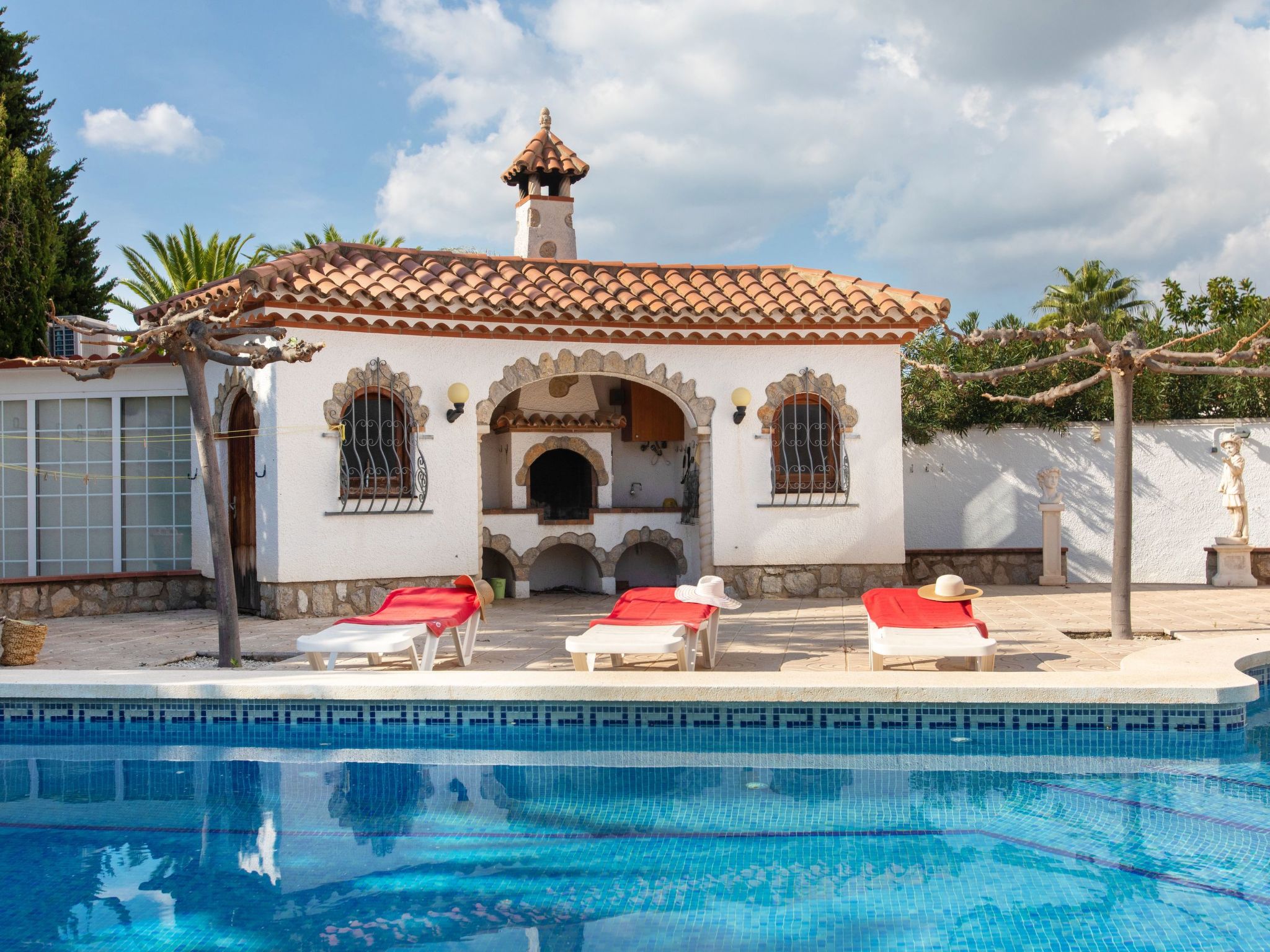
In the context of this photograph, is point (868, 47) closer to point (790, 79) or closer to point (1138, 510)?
point (790, 79)

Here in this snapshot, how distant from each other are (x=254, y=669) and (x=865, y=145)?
1241cm

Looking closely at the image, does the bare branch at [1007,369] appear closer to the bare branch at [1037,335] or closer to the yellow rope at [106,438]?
the bare branch at [1037,335]

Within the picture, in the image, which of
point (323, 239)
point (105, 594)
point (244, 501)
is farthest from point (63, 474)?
point (323, 239)

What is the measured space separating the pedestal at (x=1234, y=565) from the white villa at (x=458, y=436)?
4.91 m

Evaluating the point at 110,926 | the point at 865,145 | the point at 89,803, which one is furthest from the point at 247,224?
the point at 110,926

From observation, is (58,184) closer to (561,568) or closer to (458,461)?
(561,568)

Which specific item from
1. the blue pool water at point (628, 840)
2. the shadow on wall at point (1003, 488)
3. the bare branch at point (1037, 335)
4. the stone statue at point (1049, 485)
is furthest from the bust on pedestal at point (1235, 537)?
the blue pool water at point (628, 840)

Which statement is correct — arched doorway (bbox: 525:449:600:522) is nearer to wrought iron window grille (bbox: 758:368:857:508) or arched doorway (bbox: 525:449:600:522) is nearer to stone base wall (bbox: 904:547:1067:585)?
wrought iron window grille (bbox: 758:368:857:508)

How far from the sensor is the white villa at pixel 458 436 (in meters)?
12.5

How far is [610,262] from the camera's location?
1494 cm

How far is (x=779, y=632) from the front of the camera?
11078 mm

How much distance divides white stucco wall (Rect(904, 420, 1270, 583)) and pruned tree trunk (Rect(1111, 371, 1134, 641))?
20.9 feet

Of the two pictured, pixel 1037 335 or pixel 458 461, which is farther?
pixel 458 461

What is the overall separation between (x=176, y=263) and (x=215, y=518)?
23.3 metres
